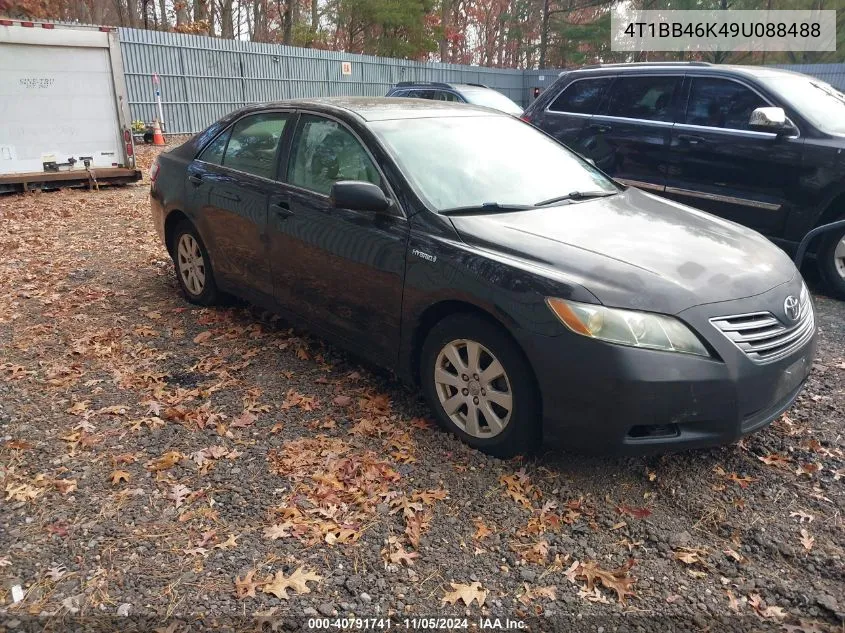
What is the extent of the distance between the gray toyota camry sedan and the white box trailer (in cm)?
672

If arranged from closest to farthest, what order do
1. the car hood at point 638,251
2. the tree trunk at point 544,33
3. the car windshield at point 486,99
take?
the car hood at point 638,251
the car windshield at point 486,99
the tree trunk at point 544,33

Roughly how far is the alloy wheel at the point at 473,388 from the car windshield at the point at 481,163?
2.63ft

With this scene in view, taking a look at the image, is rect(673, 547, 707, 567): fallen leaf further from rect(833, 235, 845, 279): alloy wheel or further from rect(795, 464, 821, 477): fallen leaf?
rect(833, 235, 845, 279): alloy wheel

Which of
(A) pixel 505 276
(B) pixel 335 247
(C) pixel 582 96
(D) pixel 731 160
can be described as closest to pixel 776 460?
(A) pixel 505 276

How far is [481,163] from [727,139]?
343 cm

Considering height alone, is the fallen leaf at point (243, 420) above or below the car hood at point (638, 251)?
below

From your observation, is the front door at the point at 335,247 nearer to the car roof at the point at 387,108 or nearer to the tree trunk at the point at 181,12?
the car roof at the point at 387,108

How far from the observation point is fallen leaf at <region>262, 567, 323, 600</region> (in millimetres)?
2660

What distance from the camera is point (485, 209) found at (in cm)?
375

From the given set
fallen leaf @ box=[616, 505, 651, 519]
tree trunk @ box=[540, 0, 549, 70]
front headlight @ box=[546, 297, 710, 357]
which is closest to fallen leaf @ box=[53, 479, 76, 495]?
front headlight @ box=[546, 297, 710, 357]

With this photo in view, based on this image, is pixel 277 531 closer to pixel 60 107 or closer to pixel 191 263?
pixel 191 263

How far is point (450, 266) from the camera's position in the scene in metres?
3.45

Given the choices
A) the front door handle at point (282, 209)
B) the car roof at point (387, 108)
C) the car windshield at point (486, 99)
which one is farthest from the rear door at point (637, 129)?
the car windshield at point (486, 99)

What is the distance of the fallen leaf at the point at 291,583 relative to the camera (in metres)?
2.66
